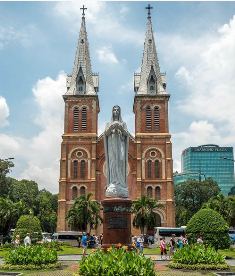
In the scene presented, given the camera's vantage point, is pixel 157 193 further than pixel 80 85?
No

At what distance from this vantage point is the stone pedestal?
18.1m

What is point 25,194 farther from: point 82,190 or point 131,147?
point 131,147

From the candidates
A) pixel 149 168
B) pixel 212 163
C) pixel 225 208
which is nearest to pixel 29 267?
pixel 225 208

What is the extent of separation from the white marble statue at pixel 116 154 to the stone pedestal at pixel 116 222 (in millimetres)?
979

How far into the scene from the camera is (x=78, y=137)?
186ft

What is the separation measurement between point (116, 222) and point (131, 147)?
3932cm

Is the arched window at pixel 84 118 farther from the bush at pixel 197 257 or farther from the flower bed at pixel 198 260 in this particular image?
the flower bed at pixel 198 260

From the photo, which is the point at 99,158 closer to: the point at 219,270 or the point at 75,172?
the point at 75,172

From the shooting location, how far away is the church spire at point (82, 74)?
59438 mm

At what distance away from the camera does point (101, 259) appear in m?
12.2

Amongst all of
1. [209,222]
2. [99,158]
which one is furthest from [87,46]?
[209,222]

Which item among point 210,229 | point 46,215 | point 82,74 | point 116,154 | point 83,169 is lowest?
point 210,229

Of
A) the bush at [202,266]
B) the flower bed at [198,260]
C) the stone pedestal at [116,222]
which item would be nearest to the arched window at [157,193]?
the stone pedestal at [116,222]

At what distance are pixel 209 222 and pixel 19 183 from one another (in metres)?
56.1
